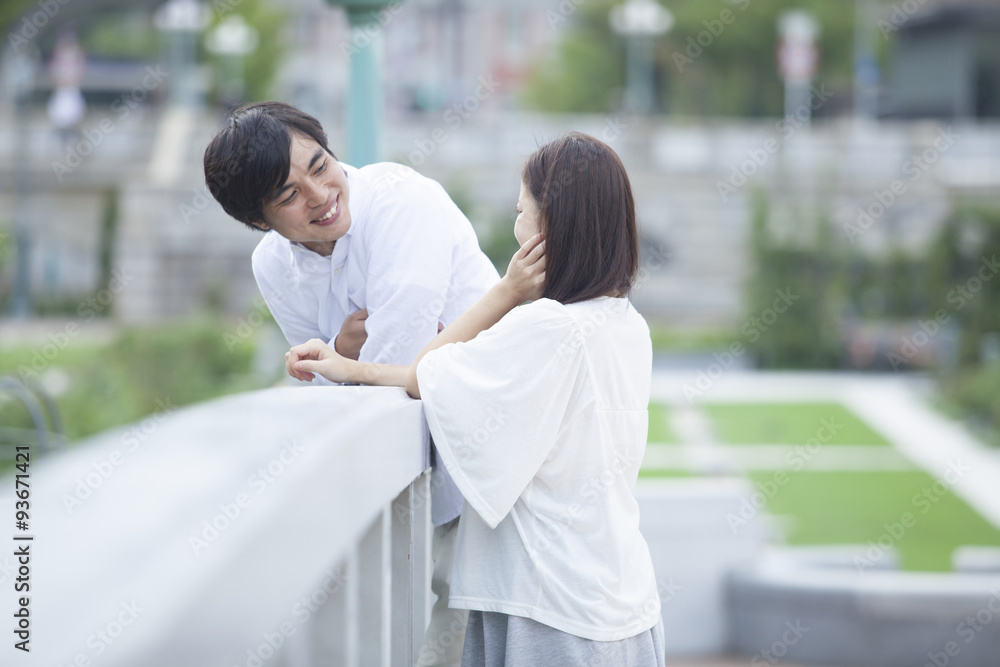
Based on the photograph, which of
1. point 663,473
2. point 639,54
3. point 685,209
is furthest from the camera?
point 639,54

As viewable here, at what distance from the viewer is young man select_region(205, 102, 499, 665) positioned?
2.26 metres

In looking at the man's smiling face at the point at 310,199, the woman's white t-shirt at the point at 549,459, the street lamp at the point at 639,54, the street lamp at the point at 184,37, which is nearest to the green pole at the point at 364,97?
the man's smiling face at the point at 310,199

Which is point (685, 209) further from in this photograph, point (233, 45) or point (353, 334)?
point (353, 334)

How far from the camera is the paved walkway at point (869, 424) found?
11281mm

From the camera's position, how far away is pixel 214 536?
3.10 ft

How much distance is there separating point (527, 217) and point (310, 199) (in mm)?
481

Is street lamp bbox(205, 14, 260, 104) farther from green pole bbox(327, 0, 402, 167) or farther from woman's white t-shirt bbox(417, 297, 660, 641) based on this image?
woman's white t-shirt bbox(417, 297, 660, 641)

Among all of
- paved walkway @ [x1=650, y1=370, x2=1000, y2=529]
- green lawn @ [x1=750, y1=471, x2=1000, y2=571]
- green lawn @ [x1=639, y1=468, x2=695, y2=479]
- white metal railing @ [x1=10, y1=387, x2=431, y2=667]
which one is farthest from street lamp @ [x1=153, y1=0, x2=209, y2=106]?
white metal railing @ [x1=10, y1=387, x2=431, y2=667]

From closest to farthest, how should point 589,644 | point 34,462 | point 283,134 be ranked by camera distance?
1. point 589,644
2. point 283,134
3. point 34,462

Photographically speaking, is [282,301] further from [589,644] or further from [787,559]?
[787,559]

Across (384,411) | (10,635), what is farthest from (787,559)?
(10,635)

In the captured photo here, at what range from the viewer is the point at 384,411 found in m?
1.68

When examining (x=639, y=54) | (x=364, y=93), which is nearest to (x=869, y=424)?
(x=364, y=93)

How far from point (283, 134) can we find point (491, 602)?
1.01 metres
